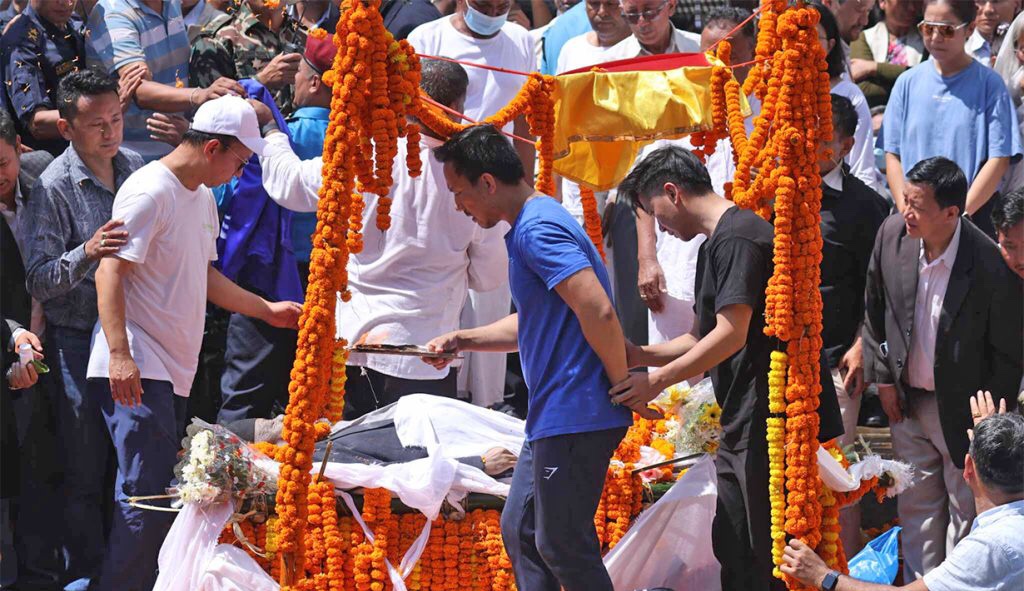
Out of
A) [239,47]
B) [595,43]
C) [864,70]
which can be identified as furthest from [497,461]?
[864,70]

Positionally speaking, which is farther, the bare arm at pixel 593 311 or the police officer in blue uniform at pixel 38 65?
the police officer in blue uniform at pixel 38 65

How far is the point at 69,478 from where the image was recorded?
637cm

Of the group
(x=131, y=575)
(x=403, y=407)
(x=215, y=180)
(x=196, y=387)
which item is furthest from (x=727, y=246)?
(x=196, y=387)

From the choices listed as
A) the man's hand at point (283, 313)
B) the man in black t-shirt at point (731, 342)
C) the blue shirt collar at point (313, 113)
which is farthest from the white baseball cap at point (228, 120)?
the man in black t-shirt at point (731, 342)

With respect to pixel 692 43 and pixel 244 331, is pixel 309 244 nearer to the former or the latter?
pixel 244 331

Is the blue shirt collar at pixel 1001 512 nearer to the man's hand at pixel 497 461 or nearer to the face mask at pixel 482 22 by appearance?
the man's hand at pixel 497 461

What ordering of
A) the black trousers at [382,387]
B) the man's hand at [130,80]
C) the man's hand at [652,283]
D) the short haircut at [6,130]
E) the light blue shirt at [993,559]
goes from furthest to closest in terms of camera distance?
the man's hand at [130,80], the man's hand at [652,283], the black trousers at [382,387], the short haircut at [6,130], the light blue shirt at [993,559]

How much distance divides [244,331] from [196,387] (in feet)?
1.76

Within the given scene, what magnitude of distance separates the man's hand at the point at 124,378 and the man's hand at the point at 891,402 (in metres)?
3.49

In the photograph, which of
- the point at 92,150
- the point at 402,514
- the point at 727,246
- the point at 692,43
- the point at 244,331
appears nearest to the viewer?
the point at 727,246

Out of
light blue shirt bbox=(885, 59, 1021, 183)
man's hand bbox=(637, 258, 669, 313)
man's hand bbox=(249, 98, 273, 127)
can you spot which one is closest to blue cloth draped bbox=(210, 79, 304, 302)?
man's hand bbox=(249, 98, 273, 127)

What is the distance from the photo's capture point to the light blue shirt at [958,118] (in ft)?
25.0

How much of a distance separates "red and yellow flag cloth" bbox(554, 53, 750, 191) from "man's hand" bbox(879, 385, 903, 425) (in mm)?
1668

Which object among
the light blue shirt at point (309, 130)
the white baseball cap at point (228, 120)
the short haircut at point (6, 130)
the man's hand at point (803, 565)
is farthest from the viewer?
the light blue shirt at point (309, 130)
